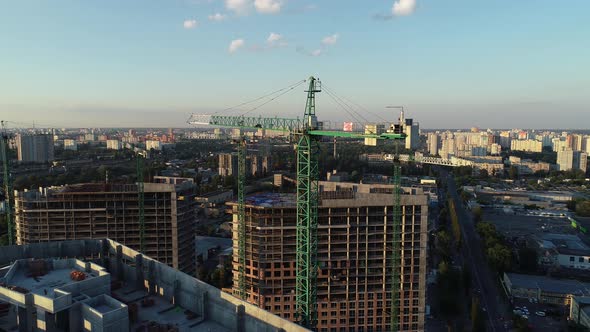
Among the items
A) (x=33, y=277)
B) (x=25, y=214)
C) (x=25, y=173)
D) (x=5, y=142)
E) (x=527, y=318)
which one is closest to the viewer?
(x=33, y=277)

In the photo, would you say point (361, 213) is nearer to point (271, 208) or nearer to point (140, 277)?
point (271, 208)

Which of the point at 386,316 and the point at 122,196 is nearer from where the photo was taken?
the point at 386,316

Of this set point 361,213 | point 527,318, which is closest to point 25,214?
point 361,213

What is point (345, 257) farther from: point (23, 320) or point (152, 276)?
point (23, 320)

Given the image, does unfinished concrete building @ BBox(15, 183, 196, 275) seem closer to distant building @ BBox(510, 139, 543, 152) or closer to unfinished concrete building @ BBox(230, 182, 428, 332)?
unfinished concrete building @ BBox(230, 182, 428, 332)

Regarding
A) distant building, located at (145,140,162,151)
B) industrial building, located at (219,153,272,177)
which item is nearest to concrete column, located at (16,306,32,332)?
industrial building, located at (219,153,272,177)

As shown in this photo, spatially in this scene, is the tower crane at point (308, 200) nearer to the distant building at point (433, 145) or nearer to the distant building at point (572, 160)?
the distant building at point (572, 160)

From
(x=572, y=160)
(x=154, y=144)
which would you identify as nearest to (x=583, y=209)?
(x=572, y=160)
